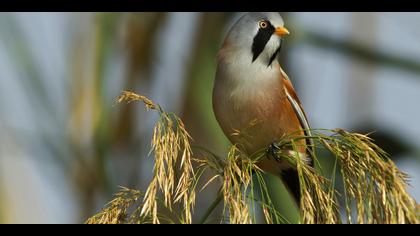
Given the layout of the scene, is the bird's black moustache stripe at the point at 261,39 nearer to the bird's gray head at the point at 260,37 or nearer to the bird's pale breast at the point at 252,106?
the bird's gray head at the point at 260,37

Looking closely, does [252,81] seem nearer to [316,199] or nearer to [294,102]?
[294,102]

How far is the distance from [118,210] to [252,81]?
1.41 metres

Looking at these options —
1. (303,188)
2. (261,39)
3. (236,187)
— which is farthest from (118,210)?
(261,39)

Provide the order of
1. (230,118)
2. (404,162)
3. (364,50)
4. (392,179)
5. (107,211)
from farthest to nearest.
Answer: (364,50), (404,162), (230,118), (107,211), (392,179)

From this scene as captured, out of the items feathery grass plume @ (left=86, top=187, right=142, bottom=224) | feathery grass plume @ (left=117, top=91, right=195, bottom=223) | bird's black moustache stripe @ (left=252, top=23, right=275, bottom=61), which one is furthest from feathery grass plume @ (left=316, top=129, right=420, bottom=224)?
bird's black moustache stripe @ (left=252, top=23, right=275, bottom=61)

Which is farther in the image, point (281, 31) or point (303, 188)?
point (281, 31)

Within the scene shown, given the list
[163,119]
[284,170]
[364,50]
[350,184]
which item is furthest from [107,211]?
[364,50]

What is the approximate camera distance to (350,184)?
215cm

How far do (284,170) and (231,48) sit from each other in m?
0.76

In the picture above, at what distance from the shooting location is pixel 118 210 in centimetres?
220

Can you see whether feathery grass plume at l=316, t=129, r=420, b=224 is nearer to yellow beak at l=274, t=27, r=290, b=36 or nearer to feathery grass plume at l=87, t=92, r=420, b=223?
feathery grass plume at l=87, t=92, r=420, b=223

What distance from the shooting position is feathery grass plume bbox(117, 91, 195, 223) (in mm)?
2055

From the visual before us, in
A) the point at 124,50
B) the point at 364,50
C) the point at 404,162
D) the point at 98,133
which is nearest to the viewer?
the point at 404,162

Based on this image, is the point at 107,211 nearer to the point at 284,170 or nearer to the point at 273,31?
the point at 273,31
